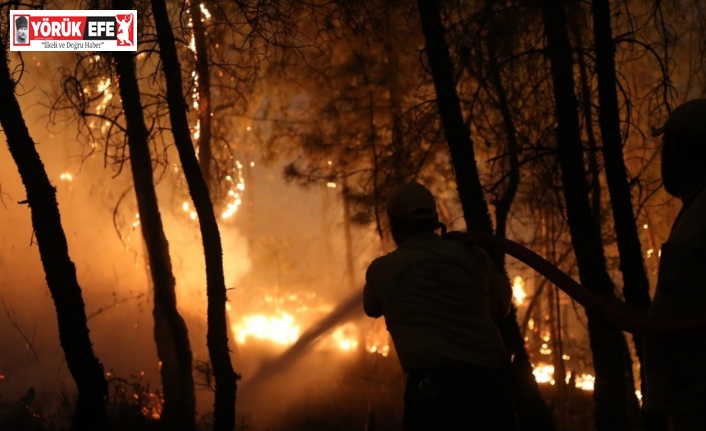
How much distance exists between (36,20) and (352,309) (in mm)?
13028

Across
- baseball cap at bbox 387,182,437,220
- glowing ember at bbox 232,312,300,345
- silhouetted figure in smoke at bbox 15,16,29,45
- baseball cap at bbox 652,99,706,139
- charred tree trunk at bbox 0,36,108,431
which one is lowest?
baseball cap at bbox 652,99,706,139

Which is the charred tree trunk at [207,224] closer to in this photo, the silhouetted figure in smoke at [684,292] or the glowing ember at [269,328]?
the silhouetted figure in smoke at [684,292]

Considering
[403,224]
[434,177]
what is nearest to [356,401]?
[434,177]

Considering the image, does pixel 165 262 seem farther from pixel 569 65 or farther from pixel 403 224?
pixel 403 224

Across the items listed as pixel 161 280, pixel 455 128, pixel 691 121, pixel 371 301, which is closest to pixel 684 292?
pixel 691 121

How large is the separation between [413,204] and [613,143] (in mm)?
3851

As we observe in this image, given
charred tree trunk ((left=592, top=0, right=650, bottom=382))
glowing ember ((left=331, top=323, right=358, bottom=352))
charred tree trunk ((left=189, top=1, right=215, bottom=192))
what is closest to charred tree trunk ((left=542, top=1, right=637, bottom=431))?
charred tree trunk ((left=592, top=0, right=650, bottom=382))

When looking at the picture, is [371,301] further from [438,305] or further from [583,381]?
[583,381]

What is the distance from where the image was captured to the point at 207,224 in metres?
6.98

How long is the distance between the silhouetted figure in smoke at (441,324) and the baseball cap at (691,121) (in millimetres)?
1100

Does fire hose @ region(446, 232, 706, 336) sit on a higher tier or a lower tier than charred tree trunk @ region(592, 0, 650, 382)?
lower

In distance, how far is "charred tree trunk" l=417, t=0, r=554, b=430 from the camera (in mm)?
7023

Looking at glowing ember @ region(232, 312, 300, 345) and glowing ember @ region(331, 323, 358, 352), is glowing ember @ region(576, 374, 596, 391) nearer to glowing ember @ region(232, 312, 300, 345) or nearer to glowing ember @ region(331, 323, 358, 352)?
→ glowing ember @ region(331, 323, 358, 352)

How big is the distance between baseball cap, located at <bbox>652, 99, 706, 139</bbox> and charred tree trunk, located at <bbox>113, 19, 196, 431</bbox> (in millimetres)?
6917
